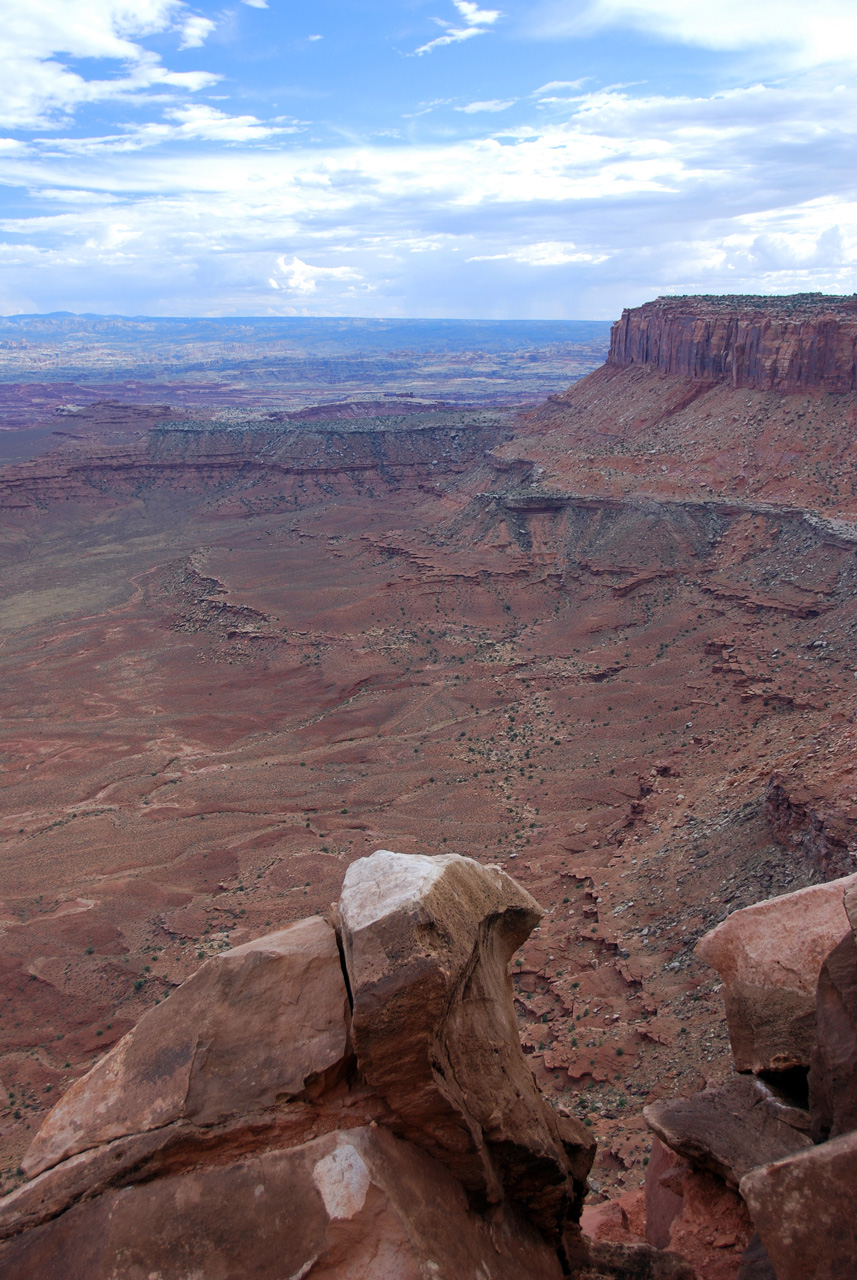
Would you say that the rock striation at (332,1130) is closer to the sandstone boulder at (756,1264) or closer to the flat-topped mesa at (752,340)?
the sandstone boulder at (756,1264)

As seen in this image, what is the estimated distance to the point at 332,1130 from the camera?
7.19 metres

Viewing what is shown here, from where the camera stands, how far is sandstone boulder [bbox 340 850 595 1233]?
7.38 meters

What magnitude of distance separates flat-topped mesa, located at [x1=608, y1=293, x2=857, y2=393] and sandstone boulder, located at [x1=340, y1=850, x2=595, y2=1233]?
52366 mm

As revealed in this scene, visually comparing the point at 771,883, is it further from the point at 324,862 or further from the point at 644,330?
the point at 644,330

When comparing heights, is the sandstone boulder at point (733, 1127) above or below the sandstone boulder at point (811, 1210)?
below

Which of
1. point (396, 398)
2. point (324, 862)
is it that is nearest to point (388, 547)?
point (324, 862)

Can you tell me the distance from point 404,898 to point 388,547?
55.6 meters

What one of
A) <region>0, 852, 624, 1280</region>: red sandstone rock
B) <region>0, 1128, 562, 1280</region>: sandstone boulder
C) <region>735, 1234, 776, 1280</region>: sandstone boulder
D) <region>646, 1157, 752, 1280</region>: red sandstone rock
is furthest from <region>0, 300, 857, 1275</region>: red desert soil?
<region>0, 1128, 562, 1280</region>: sandstone boulder

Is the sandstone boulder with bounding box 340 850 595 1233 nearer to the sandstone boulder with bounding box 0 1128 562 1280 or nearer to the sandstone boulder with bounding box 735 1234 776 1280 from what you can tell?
the sandstone boulder with bounding box 0 1128 562 1280

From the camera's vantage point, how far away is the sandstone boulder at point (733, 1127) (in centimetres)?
935

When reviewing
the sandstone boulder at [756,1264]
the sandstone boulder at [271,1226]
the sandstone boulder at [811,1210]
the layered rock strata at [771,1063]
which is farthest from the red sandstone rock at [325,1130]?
the sandstone boulder at [811,1210]

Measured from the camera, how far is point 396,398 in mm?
166750

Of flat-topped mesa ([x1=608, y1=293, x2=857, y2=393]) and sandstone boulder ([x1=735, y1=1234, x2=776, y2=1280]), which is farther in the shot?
flat-topped mesa ([x1=608, y1=293, x2=857, y2=393])

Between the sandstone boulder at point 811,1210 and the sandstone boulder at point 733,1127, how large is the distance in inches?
113
